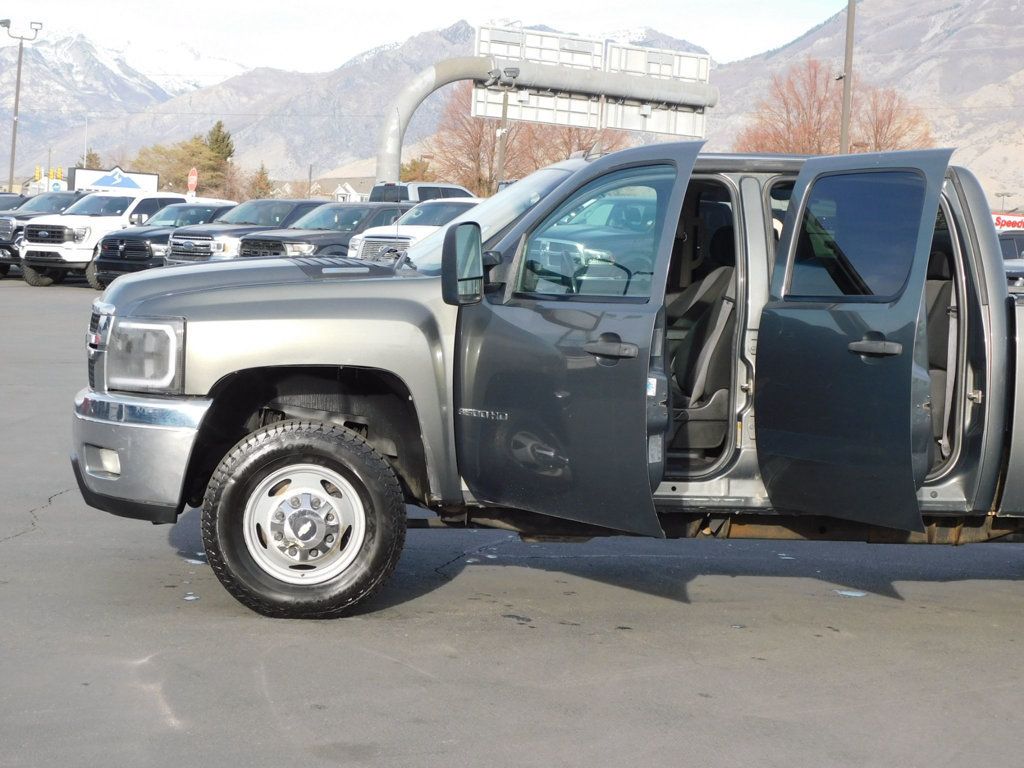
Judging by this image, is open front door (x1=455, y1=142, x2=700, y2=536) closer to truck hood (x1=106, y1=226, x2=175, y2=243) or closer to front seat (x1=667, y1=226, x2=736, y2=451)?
front seat (x1=667, y1=226, x2=736, y2=451)

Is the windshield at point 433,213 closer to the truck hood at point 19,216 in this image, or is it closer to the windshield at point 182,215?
the windshield at point 182,215

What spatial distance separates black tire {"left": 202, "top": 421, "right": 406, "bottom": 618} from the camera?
18.9 ft

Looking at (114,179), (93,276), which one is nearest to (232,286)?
(93,276)

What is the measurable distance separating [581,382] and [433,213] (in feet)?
56.4

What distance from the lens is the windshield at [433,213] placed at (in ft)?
72.6

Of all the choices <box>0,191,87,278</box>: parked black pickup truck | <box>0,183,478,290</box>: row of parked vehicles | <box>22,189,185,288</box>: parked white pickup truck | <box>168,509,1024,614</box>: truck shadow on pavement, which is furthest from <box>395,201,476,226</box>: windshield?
<box>168,509,1024,614</box>: truck shadow on pavement

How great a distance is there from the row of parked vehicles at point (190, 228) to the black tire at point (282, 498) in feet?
47.0

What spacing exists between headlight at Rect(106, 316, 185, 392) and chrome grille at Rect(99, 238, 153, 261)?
66.7ft

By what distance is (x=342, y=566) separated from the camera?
5855 mm

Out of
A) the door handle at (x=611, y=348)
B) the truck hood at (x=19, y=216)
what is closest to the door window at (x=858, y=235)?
the door handle at (x=611, y=348)

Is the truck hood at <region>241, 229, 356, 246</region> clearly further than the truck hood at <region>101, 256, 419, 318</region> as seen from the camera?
Yes

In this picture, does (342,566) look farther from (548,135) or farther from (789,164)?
(548,135)

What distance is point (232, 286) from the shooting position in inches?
230

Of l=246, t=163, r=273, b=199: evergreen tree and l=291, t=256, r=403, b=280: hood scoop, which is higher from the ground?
l=246, t=163, r=273, b=199: evergreen tree
